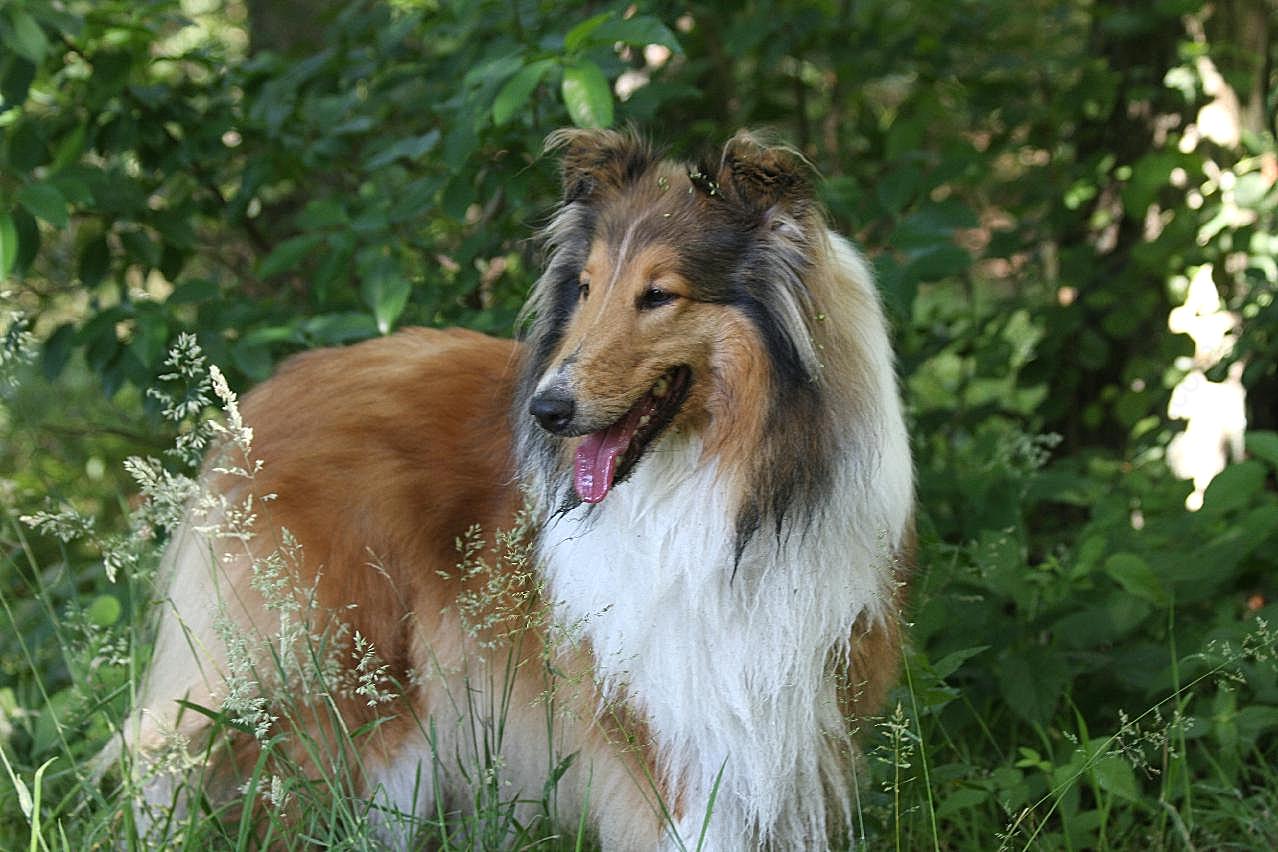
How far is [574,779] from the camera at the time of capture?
10.4 ft

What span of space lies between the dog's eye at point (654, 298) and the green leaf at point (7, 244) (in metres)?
1.79

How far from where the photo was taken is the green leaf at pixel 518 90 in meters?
Answer: 3.03

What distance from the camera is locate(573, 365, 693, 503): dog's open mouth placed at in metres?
2.63

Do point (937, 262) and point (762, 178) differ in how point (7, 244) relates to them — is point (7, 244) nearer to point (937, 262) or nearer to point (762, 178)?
point (762, 178)

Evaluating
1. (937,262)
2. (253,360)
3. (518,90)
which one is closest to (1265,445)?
(937,262)

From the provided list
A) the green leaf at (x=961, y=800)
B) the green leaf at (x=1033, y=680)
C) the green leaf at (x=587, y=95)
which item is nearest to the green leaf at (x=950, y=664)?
the green leaf at (x=961, y=800)

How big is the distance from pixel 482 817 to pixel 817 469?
1.00 meters

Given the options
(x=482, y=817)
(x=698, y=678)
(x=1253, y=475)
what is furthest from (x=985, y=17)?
(x=482, y=817)

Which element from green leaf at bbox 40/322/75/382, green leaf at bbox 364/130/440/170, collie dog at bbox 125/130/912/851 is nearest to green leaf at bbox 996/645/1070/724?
collie dog at bbox 125/130/912/851

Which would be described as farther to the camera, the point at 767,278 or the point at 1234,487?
the point at 1234,487

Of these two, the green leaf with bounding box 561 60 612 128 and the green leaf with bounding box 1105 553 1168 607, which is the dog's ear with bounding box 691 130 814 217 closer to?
the green leaf with bounding box 561 60 612 128

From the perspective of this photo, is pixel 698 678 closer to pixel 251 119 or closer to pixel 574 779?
pixel 574 779

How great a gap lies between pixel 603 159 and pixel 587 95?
0.19 m

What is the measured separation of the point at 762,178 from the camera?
8.94ft
